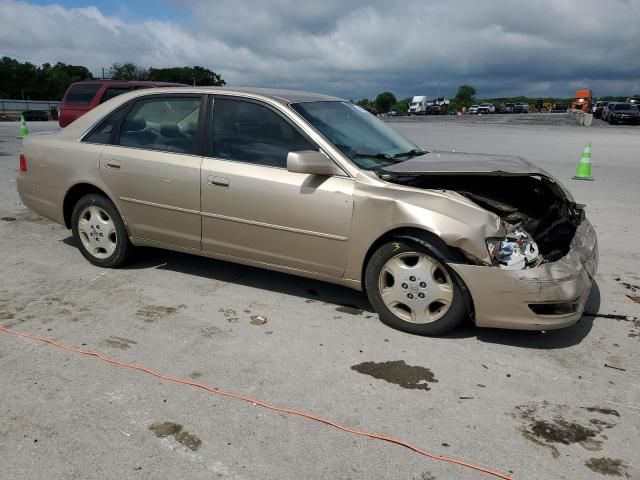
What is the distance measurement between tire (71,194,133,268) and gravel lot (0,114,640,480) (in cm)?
17

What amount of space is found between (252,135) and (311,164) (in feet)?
2.48

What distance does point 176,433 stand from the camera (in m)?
2.68

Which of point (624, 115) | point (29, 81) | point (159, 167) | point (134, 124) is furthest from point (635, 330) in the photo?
point (29, 81)

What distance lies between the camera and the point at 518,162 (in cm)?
440

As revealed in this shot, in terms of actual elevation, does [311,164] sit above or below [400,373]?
above

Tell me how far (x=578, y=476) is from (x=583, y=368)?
3.72 ft

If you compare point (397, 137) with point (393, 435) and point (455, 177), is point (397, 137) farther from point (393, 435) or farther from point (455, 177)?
point (393, 435)

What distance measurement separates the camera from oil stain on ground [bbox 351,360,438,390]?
3197 mm

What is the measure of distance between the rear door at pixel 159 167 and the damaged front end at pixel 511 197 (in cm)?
162

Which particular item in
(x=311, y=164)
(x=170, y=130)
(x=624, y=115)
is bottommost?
(x=311, y=164)

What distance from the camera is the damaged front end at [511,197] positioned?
3619 mm

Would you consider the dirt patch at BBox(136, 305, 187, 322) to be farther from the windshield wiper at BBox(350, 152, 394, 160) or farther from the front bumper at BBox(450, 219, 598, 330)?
the front bumper at BBox(450, 219, 598, 330)

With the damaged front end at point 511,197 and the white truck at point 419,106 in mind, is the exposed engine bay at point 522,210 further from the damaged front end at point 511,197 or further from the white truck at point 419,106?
the white truck at point 419,106

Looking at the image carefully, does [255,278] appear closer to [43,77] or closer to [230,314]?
[230,314]
